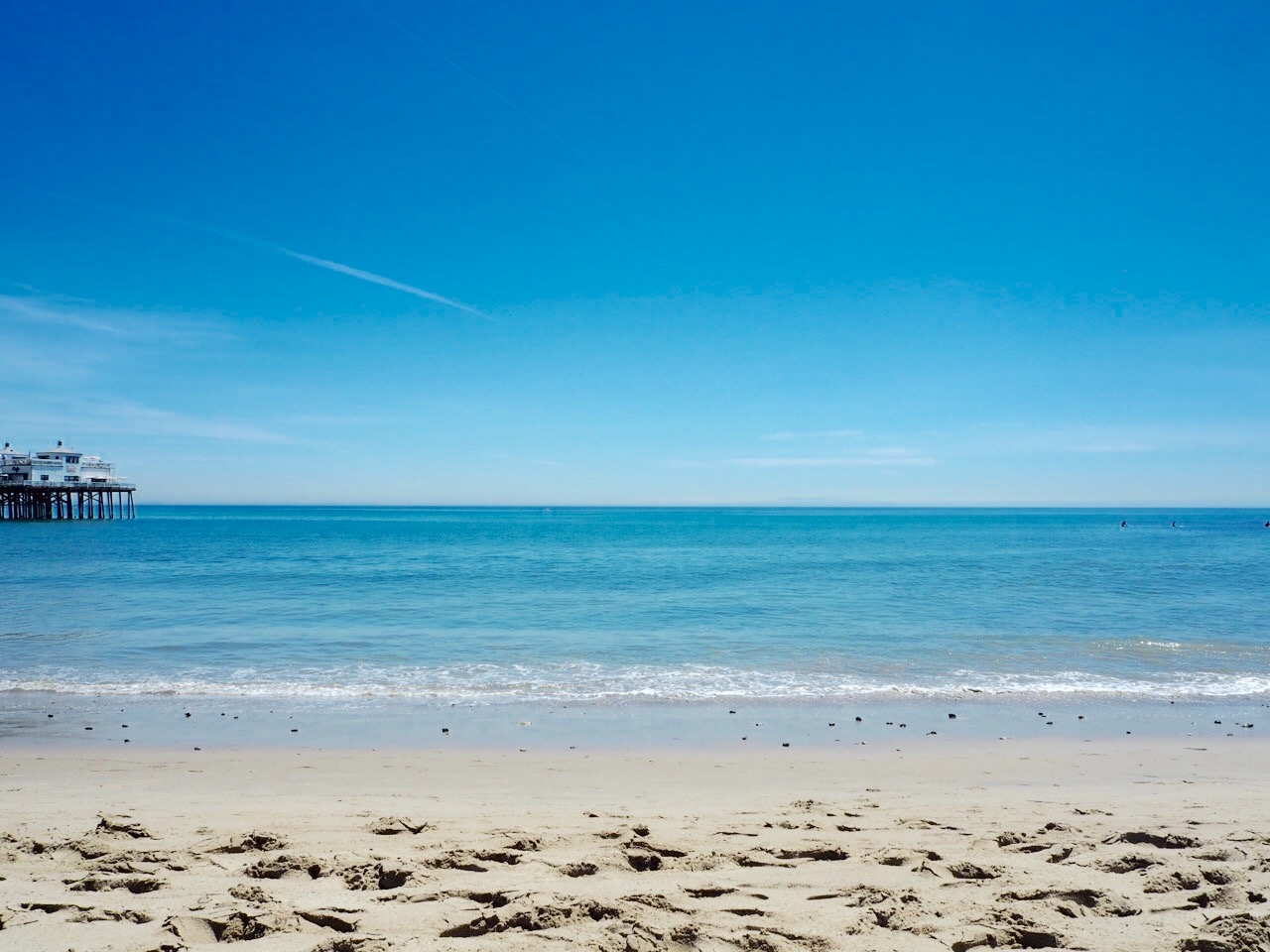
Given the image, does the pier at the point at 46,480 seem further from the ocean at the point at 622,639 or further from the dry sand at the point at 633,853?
the dry sand at the point at 633,853

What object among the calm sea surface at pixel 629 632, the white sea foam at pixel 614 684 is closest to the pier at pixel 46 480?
the calm sea surface at pixel 629 632

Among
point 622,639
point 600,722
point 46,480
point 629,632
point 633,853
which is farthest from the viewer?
point 46,480

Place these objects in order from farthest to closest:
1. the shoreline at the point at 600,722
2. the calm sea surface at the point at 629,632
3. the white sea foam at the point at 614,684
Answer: the calm sea surface at the point at 629,632 < the white sea foam at the point at 614,684 < the shoreline at the point at 600,722

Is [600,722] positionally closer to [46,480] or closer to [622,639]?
[622,639]

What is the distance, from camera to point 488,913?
5.05 metres

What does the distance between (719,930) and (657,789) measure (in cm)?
365

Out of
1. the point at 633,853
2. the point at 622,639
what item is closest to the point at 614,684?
the point at 622,639

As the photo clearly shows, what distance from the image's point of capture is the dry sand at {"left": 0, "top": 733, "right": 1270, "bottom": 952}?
16.0 ft

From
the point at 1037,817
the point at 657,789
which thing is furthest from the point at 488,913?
the point at 1037,817

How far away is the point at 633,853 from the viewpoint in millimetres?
6172

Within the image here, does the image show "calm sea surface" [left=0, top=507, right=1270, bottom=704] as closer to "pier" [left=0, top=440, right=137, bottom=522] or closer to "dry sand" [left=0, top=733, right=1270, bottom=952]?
"dry sand" [left=0, top=733, right=1270, bottom=952]

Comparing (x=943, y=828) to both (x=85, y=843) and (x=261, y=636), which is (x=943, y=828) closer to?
(x=85, y=843)

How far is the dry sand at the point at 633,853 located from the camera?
4.88m

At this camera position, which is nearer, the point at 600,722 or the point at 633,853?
the point at 633,853
